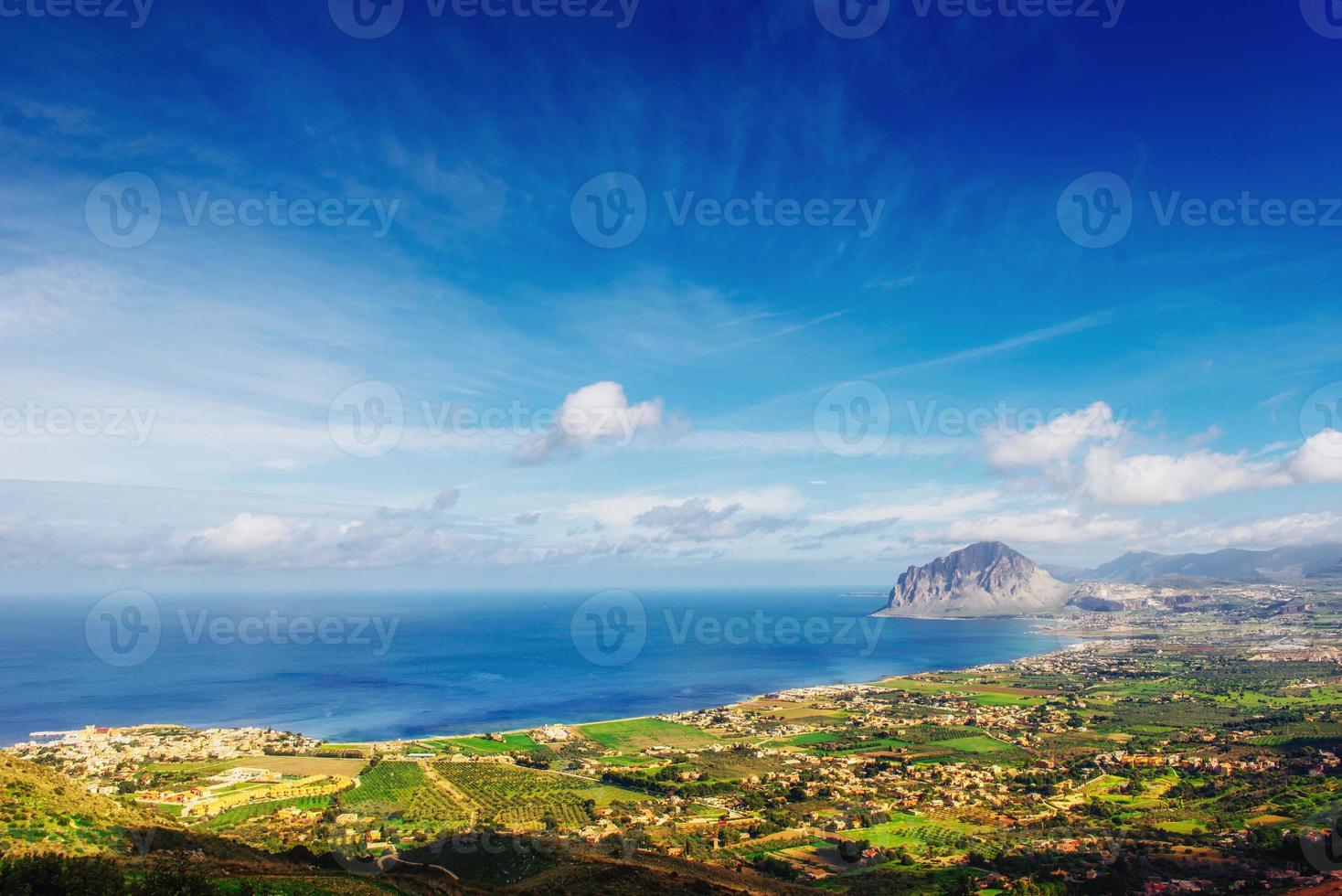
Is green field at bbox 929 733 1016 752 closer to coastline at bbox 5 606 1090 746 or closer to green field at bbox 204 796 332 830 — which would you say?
coastline at bbox 5 606 1090 746

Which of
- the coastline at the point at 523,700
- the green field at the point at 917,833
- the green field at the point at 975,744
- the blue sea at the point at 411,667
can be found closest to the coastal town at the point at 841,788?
the green field at the point at 917,833

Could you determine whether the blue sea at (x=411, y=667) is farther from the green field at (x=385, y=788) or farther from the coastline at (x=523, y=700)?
the green field at (x=385, y=788)

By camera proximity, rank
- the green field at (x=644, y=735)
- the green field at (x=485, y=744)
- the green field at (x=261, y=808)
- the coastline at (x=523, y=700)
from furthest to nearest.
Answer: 1. the coastline at (x=523, y=700)
2. the green field at (x=644, y=735)
3. the green field at (x=485, y=744)
4. the green field at (x=261, y=808)

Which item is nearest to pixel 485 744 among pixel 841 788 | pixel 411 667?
pixel 841 788

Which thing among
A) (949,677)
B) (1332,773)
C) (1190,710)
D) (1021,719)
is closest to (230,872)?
(1332,773)

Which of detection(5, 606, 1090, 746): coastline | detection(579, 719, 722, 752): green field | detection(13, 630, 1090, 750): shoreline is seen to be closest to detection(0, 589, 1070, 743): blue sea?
detection(5, 606, 1090, 746): coastline

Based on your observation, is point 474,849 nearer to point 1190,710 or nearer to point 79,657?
point 1190,710
